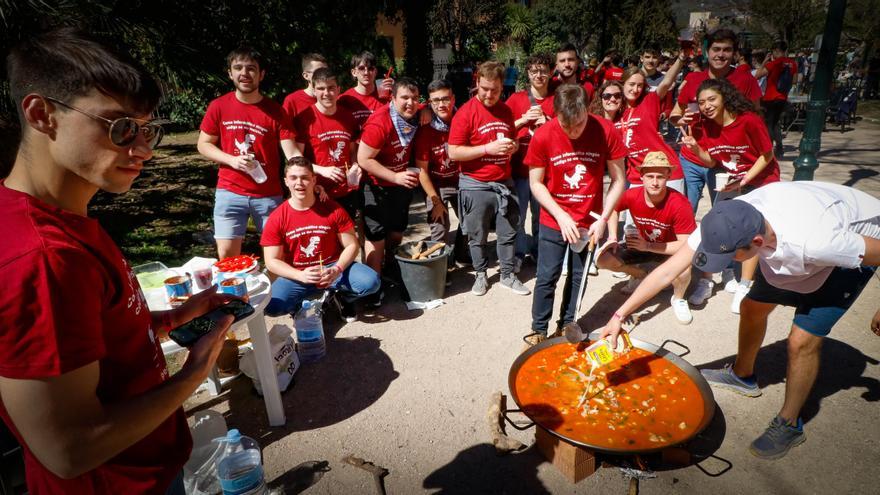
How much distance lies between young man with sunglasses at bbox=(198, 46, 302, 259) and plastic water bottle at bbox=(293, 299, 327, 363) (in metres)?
1.14

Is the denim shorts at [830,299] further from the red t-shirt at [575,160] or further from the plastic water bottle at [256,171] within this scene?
the plastic water bottle at [256,171]

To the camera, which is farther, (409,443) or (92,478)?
(409,443)

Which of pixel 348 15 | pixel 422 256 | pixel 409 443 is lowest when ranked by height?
pixel 409 443

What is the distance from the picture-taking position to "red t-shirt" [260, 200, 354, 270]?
13.6 ft

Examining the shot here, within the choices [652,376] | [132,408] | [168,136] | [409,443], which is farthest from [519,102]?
[168,136]

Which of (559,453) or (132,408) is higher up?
(132,408)

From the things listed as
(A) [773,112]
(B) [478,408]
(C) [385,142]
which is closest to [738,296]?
(B) [478,408]

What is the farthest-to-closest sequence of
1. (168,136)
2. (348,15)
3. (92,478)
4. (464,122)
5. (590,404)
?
(168,136) → (348,15) → (464,122) → (590,404) → (92,478)

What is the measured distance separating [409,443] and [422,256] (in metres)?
2.14

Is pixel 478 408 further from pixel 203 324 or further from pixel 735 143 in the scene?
pixel 735 143

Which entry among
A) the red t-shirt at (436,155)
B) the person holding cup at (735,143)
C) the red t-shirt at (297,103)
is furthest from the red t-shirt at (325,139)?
the person holding cup at (735,143)

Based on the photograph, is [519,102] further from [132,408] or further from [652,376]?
[132,408]

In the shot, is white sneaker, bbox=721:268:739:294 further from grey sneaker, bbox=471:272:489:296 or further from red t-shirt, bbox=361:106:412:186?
red t-shirt, bbox=361:106:412:186

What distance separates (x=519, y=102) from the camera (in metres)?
5.82
